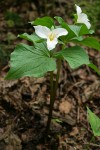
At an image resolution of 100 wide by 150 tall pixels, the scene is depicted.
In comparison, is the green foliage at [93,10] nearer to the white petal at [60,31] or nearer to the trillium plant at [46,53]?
the trillium plant at [46,53]

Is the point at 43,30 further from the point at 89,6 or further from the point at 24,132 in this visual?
the point at 89,6

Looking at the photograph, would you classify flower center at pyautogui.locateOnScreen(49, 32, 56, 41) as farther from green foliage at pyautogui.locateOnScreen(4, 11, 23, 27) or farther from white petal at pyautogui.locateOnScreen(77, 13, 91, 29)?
green foliage at pyautogui.locateOnScreen(4, 11, 23, 27)

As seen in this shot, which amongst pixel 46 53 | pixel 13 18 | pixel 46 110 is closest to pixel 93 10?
pixel 13 18

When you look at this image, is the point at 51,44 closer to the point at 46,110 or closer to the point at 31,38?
the point at 31,38

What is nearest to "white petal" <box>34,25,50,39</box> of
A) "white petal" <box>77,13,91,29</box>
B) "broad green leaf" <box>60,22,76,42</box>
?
"broad green leaf" <box>60,22,76,42</box>

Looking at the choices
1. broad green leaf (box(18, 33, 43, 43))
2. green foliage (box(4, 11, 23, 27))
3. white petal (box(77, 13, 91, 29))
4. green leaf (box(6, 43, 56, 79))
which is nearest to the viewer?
green leaf (box(6, 43, 56, 79))

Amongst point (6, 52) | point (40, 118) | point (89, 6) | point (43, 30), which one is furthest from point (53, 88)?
point (89, 6)
